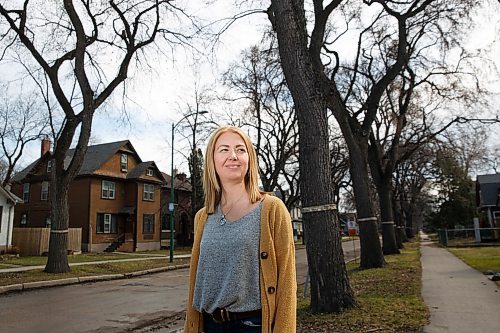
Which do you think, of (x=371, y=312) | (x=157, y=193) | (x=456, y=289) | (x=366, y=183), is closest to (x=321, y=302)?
(x=371, y=312)

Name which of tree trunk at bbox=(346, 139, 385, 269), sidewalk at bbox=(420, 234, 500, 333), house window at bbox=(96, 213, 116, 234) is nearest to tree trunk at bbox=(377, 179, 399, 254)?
tree trunk at bbox=(346, 139, 385, 269)

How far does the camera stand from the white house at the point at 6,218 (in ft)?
91.5

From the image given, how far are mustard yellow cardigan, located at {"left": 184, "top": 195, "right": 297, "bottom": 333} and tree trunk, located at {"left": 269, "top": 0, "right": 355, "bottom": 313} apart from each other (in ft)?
16.6

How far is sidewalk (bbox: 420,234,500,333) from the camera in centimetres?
653

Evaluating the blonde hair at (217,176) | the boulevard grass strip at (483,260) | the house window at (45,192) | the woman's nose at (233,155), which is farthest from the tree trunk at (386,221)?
the house window at (45,192)

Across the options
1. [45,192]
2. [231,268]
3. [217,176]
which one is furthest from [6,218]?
[231,268]

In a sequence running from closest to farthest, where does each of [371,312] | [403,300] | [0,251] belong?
1. [371,312]
2. [403,300]
3. [0,251]

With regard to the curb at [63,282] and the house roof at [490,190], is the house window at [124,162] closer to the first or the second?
the curb at [63,282]

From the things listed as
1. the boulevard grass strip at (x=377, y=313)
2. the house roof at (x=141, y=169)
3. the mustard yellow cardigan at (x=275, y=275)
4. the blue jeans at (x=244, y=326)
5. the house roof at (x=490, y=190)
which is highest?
the house roof at (x=141, y=169)

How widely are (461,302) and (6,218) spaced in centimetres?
2848

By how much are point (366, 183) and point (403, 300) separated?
691 centimetres

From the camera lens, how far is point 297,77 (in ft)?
26.1

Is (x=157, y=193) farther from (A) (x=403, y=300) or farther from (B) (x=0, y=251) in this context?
(A) (x=403, y=300)

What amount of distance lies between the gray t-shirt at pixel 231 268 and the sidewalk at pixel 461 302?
492cm
